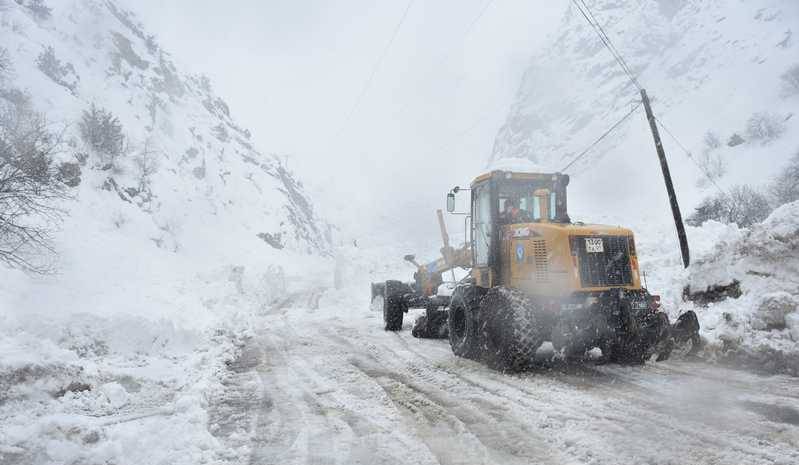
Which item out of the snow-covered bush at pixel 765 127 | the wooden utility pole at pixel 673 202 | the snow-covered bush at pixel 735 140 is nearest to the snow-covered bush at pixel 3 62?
the wooden utility pole at pixel 673 202

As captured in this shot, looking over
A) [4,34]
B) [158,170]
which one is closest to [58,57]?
[4,34]

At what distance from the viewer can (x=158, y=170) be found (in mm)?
31719

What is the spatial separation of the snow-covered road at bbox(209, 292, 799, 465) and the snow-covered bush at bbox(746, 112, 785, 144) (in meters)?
39.1

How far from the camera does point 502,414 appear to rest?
495 cm

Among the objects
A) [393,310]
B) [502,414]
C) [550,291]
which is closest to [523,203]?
[550,291]

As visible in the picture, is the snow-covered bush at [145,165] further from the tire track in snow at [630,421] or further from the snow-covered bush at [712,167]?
the snow-covered bush at [712,167]

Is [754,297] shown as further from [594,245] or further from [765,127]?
[765,127]

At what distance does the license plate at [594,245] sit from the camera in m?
7.21

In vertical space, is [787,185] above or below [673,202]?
above

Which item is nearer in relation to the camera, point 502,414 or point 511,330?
point 502,414

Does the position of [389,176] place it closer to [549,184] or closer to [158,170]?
[158,170]

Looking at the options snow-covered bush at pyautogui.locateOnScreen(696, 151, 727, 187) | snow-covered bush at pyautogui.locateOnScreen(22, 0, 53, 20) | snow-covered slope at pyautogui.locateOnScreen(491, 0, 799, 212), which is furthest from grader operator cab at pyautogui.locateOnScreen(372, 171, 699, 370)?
snow-covered bush at pyautogui.locateOnScreen(22, 0, 53, 20)

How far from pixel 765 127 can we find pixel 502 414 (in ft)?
142

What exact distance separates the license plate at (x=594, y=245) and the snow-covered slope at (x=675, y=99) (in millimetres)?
25751
